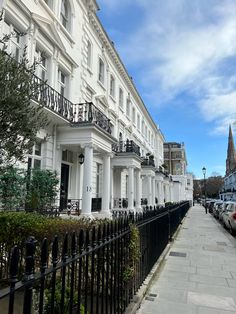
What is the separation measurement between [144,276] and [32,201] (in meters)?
6.03

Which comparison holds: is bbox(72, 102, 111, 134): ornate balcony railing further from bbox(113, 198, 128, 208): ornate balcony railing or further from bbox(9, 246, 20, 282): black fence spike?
bbox(9, 246, 20, 282): black fence spike

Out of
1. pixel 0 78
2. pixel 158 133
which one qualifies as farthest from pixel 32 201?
pixel 158 133

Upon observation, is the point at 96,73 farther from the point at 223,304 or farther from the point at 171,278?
the point at 223,304

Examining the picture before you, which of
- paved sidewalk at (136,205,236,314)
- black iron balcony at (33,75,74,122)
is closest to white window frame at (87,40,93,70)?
black iron balcony at (33,75,74,122)

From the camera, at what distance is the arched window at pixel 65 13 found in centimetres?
1620

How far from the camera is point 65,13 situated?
16594mm

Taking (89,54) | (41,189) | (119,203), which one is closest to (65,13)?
(89,54)

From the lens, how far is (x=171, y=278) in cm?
659

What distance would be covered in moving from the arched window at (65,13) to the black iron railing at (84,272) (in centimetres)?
1345

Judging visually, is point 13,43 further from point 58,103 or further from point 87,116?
point 87,116

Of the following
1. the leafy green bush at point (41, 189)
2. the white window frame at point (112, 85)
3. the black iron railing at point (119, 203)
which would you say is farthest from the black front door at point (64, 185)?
the white window frame at point (112, 85)

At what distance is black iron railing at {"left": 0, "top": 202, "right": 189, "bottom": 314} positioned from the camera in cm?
183

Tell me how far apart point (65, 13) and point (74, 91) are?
4359 mm

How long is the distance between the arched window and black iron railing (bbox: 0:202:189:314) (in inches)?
529
